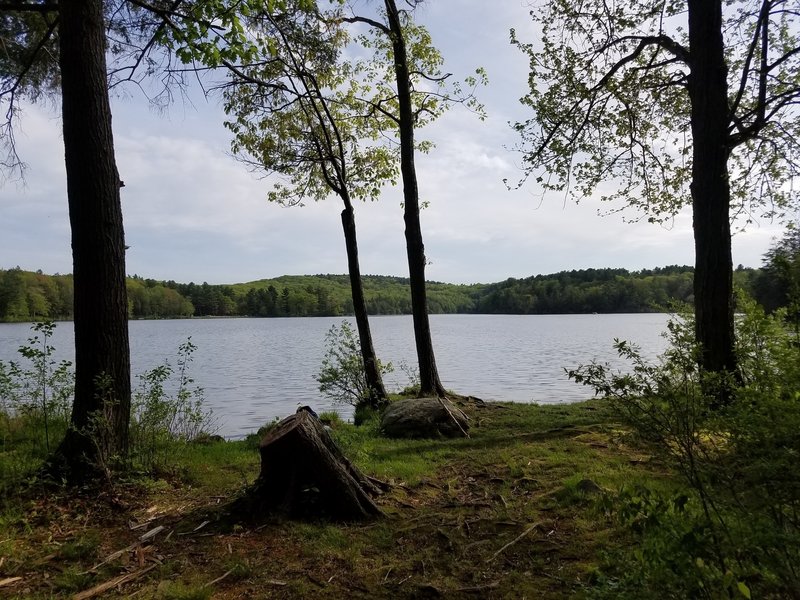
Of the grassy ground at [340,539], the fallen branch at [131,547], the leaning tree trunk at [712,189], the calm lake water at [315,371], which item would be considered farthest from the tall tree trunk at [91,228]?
the leaning tree trunk at [712,189]

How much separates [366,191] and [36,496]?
1039cm

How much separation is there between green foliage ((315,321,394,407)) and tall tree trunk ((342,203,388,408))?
17 cm

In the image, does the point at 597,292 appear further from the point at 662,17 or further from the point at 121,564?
the point at 121,564

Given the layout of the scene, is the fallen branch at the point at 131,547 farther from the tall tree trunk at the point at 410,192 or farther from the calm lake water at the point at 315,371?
the calm lake water at the point at 315,371

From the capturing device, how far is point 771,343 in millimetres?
3189

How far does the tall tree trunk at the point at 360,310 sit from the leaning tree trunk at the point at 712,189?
7.02 m

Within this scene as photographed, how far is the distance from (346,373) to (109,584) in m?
8.58

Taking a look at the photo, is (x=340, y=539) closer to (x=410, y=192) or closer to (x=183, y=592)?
(x=183, y=592)

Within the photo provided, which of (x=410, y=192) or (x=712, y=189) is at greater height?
(x=410, y=192)

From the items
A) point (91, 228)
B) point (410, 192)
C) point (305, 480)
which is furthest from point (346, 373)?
A: point (91, 228)

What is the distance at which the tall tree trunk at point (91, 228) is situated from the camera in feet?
18.6

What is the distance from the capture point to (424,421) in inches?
365

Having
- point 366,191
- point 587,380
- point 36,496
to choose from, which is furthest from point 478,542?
point 366,191

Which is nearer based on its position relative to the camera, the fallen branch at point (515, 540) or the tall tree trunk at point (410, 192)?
the fallen branch at point (515, 540)
